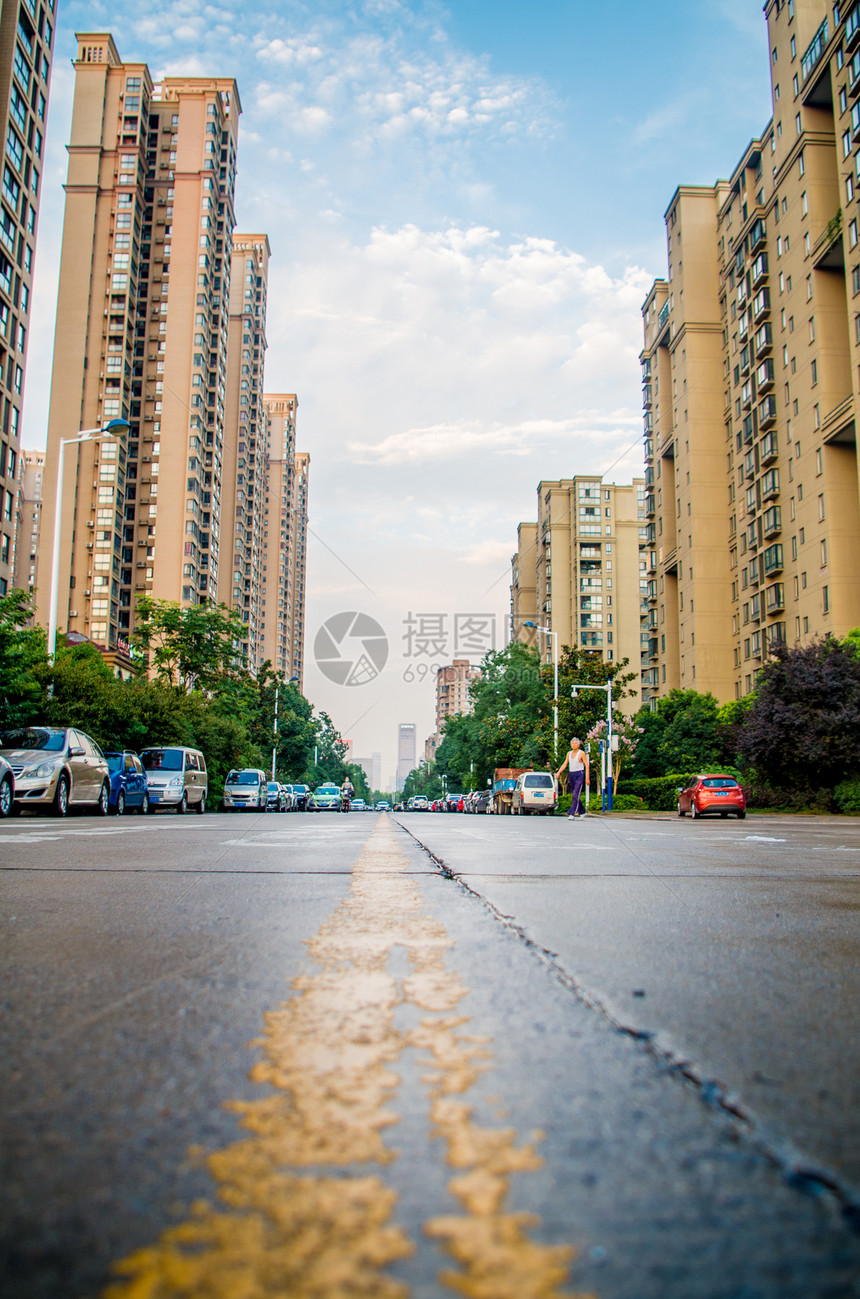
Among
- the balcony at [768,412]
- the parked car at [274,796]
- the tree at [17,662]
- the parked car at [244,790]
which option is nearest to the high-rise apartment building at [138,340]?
the parked car at [274,796]

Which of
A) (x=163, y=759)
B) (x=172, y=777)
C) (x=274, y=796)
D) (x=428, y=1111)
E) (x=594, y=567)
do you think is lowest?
(x=274, y=796)

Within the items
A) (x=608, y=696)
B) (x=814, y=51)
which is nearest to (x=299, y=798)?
(x=608, y=696)

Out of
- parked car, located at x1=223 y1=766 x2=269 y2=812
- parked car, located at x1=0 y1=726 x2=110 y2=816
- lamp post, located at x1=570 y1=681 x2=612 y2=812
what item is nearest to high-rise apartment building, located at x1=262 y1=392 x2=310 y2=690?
lamp post, located at x1=570 y1=681 x2=612 y2=812

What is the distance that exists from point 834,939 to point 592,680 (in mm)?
40372

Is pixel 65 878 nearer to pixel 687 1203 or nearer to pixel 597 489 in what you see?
pixel 687 1203

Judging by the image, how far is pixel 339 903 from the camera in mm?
4078

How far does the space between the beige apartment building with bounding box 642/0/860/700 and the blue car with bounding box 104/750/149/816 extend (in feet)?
78.9

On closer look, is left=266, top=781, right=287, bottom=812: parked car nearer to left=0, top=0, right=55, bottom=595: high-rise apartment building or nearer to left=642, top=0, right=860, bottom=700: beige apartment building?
left=0, top=0, right=55, bottom=595: high-rise apartment building

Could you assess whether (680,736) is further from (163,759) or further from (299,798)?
(163,759)

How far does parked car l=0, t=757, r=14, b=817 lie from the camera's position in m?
14.6

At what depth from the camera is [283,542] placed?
148 meters

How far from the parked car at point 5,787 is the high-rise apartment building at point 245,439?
276 feet

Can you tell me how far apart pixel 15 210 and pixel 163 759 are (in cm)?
3508

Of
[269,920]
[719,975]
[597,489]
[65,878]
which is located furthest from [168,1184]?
[597,489]
